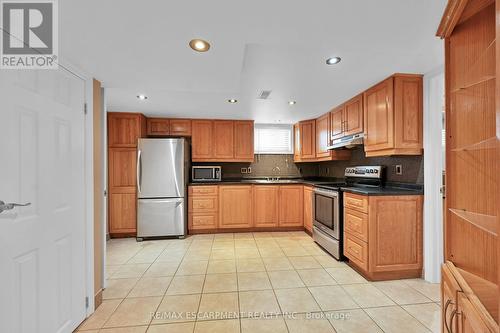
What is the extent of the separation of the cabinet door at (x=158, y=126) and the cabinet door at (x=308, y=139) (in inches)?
107

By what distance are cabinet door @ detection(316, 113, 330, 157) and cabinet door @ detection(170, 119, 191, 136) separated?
8.31 ft

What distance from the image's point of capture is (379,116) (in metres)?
2.46

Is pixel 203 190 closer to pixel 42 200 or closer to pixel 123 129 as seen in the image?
pixel 123 129

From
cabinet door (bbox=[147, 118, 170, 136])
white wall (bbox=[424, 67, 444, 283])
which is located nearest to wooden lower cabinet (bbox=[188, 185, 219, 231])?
cabinet door (bbox=[147, 118, 170, 136])

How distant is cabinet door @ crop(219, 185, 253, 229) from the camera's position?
3.96 metres

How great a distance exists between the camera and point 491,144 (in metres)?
0.92

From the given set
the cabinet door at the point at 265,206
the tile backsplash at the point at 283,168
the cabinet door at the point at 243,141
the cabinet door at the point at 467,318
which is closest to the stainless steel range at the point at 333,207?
the tile backsplash at the point at 283,168

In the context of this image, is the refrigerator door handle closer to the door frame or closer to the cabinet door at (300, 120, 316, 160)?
the door frame

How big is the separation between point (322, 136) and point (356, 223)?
6.28 feet

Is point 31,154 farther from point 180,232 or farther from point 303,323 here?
point 180,232

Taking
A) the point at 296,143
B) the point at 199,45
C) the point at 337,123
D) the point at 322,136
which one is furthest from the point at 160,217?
the point at 337,123

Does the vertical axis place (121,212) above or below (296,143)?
below

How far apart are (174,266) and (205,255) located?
18.3 inches

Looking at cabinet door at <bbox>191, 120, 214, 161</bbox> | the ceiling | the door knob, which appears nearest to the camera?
the door knob
